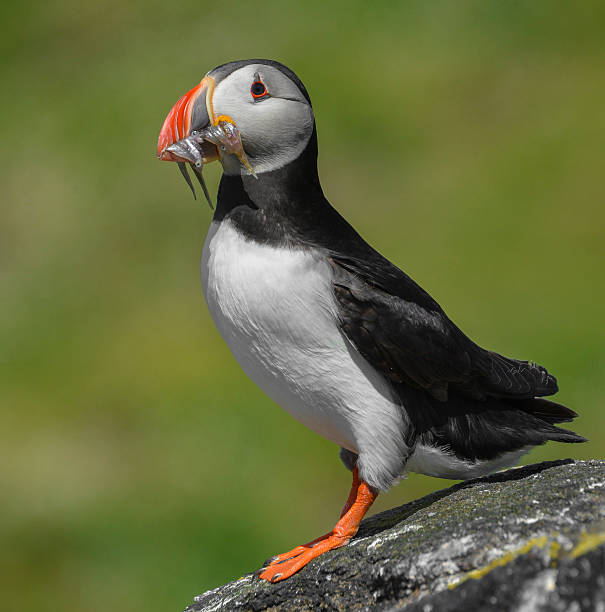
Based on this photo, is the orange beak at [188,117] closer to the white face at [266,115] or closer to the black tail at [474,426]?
the white face at [266,115]

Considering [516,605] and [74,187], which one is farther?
[74,187]

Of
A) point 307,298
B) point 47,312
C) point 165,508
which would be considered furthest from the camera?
point 47,312

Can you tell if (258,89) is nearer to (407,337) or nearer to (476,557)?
A: (407,337)

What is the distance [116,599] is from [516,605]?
6.18 metres

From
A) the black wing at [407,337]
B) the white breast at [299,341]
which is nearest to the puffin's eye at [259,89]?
the white breast at [299,341]

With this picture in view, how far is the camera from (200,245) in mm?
12094

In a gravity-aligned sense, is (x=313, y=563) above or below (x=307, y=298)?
below

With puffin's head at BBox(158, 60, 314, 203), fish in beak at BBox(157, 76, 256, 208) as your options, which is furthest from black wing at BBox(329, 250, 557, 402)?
fish in beak at BBox(157, 76, 256, 208)

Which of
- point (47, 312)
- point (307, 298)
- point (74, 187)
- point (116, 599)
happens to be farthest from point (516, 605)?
point (74, 187)

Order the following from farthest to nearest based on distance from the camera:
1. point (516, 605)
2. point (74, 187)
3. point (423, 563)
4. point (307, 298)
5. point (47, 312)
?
point (74, 187)
point (47, 312)
point (307, 298)
point (423, 563)
point (516, 605)

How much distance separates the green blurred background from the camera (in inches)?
349

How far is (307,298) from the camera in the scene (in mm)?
3773

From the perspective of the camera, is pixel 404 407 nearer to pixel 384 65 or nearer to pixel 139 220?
pixel 139 220

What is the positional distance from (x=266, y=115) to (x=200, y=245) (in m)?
8.36
